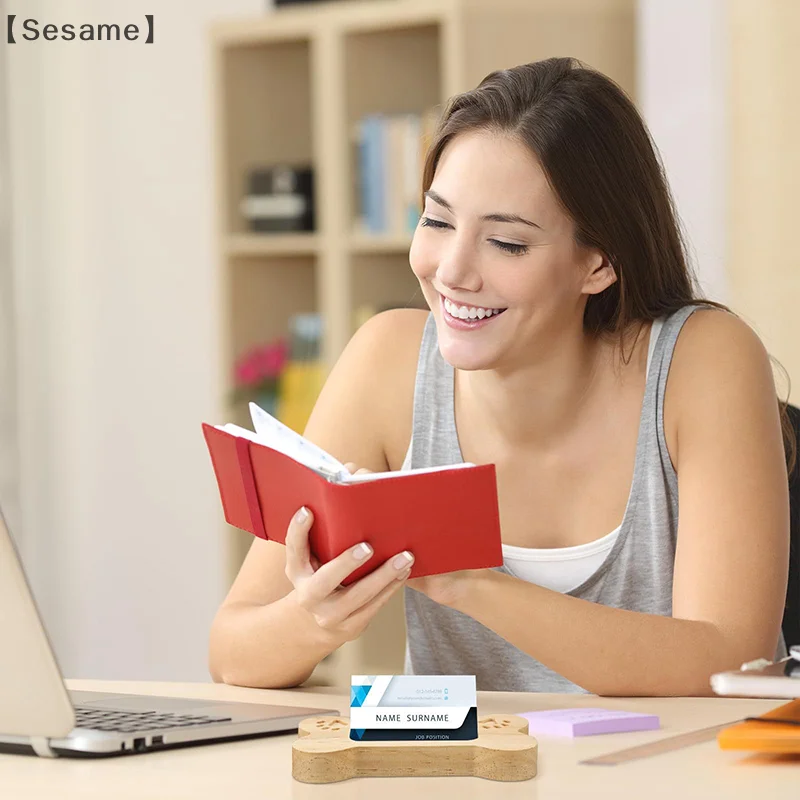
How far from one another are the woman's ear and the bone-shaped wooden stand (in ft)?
2.65

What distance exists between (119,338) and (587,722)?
3338mm

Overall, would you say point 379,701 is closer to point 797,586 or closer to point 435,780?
point 435,780

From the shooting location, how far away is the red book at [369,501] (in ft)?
4.01

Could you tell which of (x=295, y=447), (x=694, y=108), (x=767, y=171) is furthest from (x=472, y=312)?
(x=694, y=108)

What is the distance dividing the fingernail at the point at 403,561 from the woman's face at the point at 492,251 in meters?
0.43

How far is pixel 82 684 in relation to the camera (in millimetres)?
1440

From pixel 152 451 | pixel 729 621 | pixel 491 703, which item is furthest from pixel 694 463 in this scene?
pixel 152 451

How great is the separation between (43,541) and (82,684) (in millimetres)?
2955

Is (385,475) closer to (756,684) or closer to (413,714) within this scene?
(413,714)

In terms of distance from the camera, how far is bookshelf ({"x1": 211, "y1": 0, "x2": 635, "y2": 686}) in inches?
129

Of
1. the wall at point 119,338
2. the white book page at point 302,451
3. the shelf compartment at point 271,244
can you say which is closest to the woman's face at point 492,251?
the white book page at point 302,451

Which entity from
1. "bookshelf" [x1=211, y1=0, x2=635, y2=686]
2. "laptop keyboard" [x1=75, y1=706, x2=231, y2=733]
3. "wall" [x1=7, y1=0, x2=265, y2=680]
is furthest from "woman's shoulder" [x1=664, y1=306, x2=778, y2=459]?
"wall" [x1=7, y1=0, x2=265, y2=680]

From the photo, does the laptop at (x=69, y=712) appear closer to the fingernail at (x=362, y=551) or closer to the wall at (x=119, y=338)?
the fingernail at (x=362, y=551)

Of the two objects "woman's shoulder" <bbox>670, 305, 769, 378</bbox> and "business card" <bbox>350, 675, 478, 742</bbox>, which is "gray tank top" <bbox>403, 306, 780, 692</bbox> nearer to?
"woman's shoulder" <bbox>670, 305, 769, 378</bbox>
